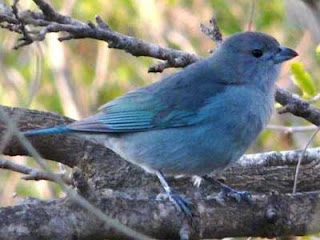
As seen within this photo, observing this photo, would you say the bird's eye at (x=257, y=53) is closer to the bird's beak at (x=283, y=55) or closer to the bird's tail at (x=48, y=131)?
the bird's beak at (x=283, y=55)

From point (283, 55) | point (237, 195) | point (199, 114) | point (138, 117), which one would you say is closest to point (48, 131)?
point (138, 117)

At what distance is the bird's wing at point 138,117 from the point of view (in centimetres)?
616

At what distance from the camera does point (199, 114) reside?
20.1 ft

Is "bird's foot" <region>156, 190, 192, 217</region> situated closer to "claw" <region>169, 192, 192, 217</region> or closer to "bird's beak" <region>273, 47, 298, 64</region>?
"claw" <region>169, 192, 192, 217</region>

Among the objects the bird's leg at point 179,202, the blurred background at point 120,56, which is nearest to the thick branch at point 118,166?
the bird's leg at point 179,202

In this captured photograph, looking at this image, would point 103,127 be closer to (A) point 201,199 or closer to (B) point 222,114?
(B) point 222,114

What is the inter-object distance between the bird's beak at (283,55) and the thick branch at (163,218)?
3.96 ft

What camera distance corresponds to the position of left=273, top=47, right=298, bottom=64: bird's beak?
6.22 meters

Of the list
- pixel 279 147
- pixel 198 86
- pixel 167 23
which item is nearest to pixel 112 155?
pixel 198 86

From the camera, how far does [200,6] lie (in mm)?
10500

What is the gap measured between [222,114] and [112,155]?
80 cm

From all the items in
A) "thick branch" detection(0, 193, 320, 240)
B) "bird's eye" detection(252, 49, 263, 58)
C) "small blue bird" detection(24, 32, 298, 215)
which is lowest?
"thick branch" detection(0, 193, 320, 240)

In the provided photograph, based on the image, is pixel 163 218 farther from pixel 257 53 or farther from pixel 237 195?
pixel 257 53

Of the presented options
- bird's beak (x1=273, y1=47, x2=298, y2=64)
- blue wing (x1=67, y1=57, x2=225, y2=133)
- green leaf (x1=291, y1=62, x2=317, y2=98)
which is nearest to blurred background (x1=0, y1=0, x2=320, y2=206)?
green leaf (x1=291, y1=62, x2=317, y2=98)
